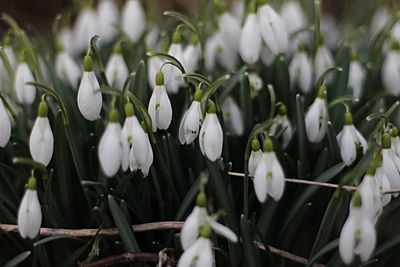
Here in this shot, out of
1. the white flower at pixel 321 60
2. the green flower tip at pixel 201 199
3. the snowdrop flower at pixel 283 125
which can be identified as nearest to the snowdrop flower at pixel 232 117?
the snowdrop flower at pixel 283 125

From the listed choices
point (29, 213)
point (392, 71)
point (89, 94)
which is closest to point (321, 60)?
Answer: point (392, 71)

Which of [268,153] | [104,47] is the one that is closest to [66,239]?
[268,153]

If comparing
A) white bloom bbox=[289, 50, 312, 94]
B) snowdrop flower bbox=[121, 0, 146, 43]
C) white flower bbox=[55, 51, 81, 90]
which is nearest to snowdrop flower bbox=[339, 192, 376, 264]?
white bloom bbox=[289, 50, 312, 94]

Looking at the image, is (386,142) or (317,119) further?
(317,119)

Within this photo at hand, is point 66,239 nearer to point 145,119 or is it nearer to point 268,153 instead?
point 145,119

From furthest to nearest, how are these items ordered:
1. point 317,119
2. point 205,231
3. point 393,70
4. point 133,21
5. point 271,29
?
point 133,21, point 393,70, point 271,29, point 317,119, point 205,231

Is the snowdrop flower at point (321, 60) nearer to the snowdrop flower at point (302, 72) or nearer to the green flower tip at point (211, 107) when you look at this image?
the snowdrop flower at point (302, 72)

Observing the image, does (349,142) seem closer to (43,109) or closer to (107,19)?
(43,109)

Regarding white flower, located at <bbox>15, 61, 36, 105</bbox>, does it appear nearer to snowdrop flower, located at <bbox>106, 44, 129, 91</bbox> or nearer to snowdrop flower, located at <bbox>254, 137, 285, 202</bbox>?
snowdrop flower, located at <bbox>106, 44, 129, 91</bbox>
